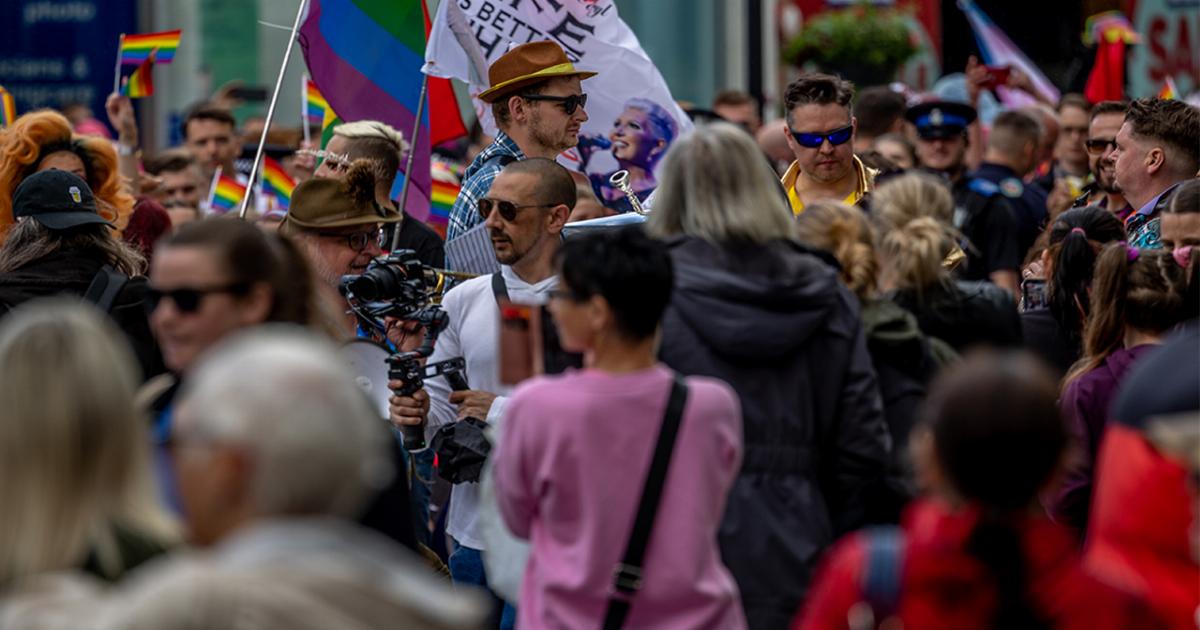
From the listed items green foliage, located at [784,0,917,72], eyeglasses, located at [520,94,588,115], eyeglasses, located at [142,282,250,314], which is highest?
eyeglasses, located at [142,282,250,314]

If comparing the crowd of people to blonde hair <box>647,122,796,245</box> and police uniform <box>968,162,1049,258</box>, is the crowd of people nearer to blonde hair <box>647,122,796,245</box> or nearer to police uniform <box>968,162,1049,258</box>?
blonde hair <box>647,122,796,245</box>

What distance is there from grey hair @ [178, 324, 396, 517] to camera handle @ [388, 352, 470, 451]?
9.38 feet

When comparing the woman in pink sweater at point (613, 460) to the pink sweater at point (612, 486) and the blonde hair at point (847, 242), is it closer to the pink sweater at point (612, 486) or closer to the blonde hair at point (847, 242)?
the pink sweater at point (612, 486)

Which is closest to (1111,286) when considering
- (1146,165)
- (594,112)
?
(1146,165)

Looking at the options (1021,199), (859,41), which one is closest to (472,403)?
(1021,199)

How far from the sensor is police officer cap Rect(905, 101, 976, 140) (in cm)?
1088

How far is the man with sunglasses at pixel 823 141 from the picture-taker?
7.24 m

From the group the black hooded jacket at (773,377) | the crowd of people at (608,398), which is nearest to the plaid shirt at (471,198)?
the crowd of people at (608,398)

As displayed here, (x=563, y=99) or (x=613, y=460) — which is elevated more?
(x=563, y=99)

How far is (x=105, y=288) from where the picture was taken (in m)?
6.29

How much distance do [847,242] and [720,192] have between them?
22.1 inches

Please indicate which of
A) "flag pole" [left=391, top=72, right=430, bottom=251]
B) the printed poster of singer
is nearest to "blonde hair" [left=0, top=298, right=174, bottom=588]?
"flag pole" [left=391, top=72, right=430, bottom=251]

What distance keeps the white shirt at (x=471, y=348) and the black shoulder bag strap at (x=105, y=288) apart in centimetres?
103

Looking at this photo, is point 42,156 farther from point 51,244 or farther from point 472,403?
point 472,403
